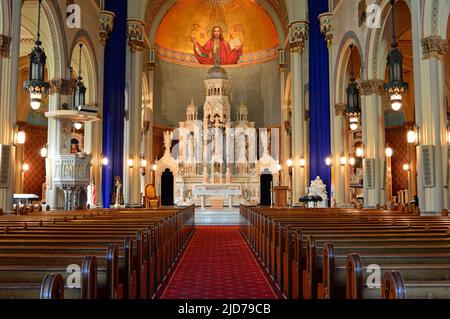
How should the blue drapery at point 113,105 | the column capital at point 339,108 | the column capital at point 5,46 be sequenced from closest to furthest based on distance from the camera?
the column capital at point 5,46 < the column capital at point 339,108 < the blue drapery at point 113,105

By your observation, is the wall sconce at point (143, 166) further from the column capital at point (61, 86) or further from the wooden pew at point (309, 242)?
the wooden pew at point (309, 242)

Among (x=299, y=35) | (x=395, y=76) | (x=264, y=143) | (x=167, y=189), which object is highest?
(x=299, y=35)

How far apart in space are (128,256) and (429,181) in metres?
8.63

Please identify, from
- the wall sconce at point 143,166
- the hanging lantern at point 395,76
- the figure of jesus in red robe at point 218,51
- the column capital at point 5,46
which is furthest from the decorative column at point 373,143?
the figure of jesus in red robe at point 218,51

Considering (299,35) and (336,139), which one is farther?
(299,35)

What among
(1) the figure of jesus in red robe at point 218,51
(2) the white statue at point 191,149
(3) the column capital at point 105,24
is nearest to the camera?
(3) the column capital at point 105,24

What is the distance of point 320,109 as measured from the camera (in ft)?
67.7

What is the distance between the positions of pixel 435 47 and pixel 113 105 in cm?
1357

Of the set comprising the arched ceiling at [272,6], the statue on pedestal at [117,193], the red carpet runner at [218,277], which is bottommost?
the red carpet runner at [218,277]

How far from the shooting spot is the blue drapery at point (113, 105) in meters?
19.4

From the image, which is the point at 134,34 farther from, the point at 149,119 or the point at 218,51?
the point at 218,51

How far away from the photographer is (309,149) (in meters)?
21.7

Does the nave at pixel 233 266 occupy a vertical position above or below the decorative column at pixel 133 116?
below

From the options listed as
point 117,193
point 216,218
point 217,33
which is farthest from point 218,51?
point 117,193
